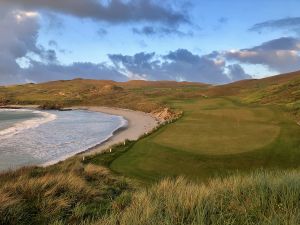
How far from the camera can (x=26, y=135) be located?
52.7m

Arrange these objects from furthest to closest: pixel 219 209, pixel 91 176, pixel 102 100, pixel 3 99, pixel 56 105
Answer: pixel 3 99 < pixel 102 100 < pixel 56 105 < pixel 91 176 < pixel 219 209

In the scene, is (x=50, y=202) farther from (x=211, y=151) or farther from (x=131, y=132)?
(x=131, y=132)

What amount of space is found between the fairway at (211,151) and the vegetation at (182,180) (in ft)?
0.18

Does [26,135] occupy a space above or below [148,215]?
below

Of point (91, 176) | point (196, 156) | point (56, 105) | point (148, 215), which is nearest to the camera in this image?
point (148, 215)

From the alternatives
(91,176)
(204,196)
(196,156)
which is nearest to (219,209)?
(204,196)

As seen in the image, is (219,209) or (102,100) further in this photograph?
(102,100)

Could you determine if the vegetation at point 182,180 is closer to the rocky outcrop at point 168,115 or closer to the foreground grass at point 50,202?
the foreground grass at point 50,202

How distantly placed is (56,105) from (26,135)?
3495 inches

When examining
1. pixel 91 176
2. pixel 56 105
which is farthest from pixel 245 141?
pixel 56 105

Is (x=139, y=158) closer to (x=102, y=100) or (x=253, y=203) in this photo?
(x=253, y=203)

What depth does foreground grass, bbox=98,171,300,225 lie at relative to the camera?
6035mm

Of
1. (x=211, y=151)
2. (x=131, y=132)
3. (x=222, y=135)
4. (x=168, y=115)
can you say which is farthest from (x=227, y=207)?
(x=168, y=115)

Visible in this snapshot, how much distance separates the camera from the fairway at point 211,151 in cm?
2320
